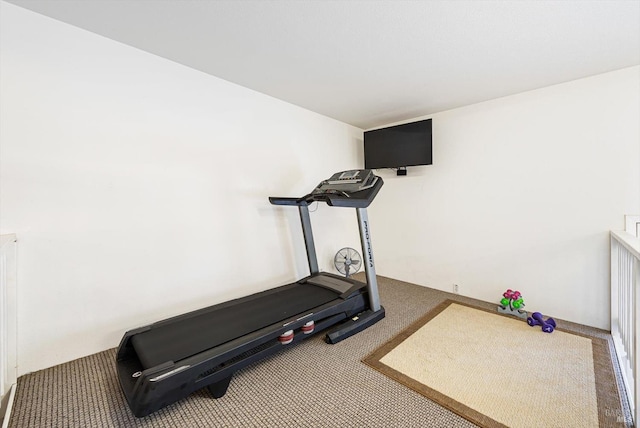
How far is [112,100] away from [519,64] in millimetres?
3181

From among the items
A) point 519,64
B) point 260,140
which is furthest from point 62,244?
point 519,64

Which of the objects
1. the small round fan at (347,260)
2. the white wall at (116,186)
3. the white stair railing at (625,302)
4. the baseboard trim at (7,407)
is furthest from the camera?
the small round fan at (347,260)

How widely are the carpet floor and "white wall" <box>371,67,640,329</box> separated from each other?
139cm

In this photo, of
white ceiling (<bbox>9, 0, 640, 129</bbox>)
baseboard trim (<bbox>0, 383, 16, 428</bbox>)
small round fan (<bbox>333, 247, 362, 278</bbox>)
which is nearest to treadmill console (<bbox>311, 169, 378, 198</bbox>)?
white ceiling (<bbox>9, 0, 640, 129</bbox>)

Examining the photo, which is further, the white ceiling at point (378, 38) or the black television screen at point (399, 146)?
the black television screen at point (399, 146)

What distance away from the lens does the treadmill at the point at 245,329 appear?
4.39ft

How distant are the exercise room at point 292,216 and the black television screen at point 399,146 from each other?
16 centimetres

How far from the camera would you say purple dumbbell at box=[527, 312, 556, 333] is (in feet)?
7.20

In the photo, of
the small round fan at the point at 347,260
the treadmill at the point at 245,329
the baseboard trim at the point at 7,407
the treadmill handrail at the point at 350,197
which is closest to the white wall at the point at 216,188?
the baseboard trim at the point at 7,407

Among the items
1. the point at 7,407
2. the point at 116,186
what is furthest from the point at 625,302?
the point at 7,407

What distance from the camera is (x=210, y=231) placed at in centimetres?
237

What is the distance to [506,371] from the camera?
1.72 metres

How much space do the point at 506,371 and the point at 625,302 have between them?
1.17 m

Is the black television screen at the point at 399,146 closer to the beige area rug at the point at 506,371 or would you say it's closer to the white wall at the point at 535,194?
the white wall at the point at 535,194
